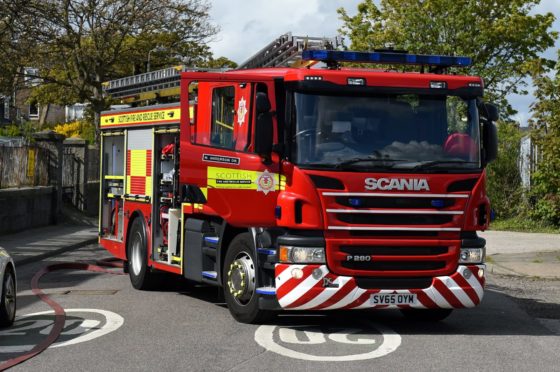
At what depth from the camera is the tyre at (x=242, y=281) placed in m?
10.6

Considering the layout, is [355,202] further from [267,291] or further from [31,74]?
[31,74]

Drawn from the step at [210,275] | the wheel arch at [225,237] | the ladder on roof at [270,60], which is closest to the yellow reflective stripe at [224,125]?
the ladder on roof at [270,60]

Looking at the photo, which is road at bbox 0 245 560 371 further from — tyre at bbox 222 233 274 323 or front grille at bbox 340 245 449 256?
front grille at bbox 340 245 449 256

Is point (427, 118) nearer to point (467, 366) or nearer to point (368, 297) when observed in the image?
point (368, 297)

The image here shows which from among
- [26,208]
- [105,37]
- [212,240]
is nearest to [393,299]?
[212,240]

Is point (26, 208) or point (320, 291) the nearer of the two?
point (320, 291)

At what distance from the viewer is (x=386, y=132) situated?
10.4m

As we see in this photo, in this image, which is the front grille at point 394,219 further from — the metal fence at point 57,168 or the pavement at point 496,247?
the metal fence at point 57,168

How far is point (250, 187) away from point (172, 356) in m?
2.41

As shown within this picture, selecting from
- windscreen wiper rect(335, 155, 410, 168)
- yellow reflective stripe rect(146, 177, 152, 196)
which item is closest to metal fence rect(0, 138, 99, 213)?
yellow reflective stripe rect(146, 177, 152, 196)

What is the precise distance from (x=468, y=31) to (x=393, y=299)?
33.4 m

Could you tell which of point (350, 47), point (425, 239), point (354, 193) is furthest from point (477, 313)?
point (350, 47)

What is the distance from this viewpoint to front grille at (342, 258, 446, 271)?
1019cm

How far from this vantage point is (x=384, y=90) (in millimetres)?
10469
